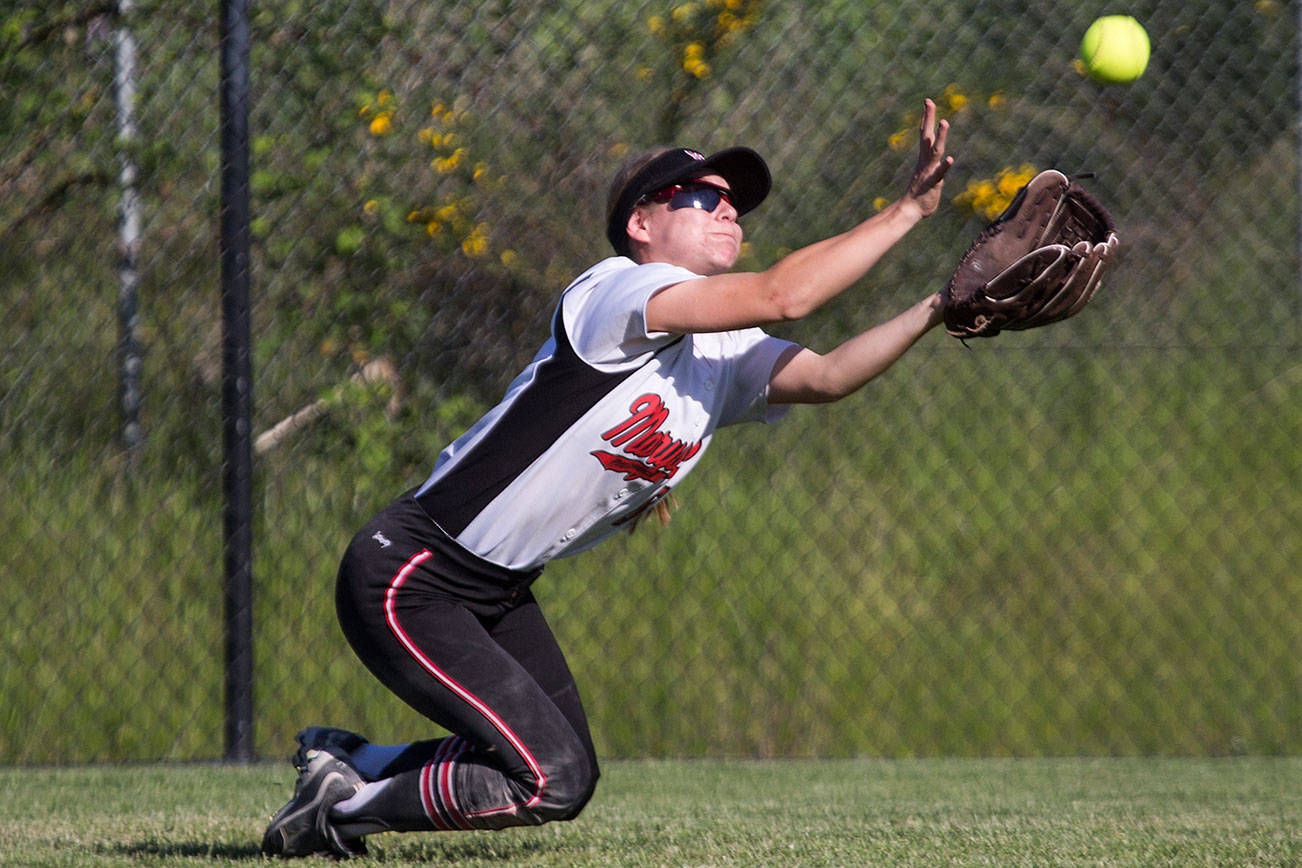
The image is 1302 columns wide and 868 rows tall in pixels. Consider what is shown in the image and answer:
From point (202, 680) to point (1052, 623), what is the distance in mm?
3133

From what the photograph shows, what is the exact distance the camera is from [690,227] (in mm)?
2854

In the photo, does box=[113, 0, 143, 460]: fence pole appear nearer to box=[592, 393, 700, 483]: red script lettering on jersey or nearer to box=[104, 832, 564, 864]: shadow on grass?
box=[104, 832, 564, 864]: shadow on grass

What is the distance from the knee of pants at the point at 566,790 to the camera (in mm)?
2615

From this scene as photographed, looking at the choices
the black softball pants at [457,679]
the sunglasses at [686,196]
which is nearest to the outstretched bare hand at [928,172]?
the sunglasses at [686,196]

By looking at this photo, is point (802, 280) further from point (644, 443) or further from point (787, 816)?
point (787, 816)

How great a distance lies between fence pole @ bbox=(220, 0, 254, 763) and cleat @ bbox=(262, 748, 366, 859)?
1.64m

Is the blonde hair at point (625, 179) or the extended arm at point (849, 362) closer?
the extended arm at point (849, 362)

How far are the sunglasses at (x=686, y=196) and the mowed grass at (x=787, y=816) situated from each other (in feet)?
4.44

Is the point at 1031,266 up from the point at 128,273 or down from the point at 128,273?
up

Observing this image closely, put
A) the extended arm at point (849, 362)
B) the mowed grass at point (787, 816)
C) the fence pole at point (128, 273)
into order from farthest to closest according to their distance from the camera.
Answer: the fence pole at point (128, 273), the mowed grass at point (787, 816), the extended arm at point (849, 362)

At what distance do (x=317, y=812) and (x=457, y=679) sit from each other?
48 centimetres

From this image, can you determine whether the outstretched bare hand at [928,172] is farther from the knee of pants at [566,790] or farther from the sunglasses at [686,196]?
the knee of pants at [566,790]

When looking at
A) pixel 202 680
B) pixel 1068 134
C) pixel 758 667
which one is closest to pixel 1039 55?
pixel 1068 134

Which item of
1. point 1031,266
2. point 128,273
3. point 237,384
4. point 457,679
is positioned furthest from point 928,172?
point 128,273
